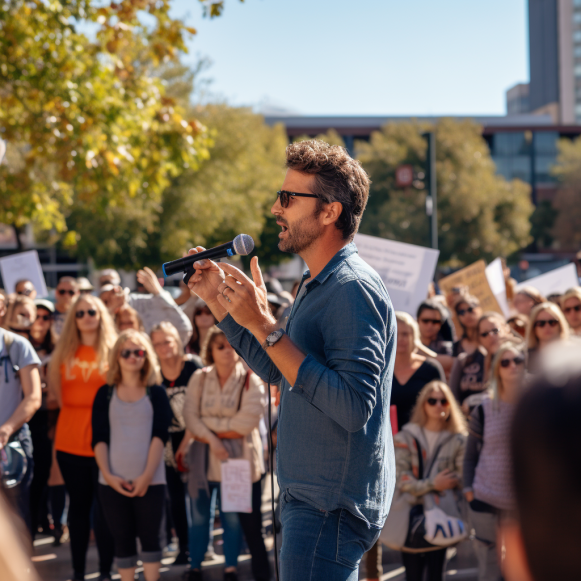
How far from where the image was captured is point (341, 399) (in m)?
2.15

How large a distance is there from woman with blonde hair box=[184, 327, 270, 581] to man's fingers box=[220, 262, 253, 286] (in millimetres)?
3165

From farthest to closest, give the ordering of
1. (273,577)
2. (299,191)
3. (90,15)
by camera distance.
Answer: (90,15) → (273,577) → (299,191)

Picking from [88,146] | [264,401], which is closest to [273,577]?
[264,401]

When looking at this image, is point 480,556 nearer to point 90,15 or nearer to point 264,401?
point 264,401

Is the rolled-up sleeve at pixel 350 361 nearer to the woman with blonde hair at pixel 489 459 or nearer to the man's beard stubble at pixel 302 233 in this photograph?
the man's beard stubble at pixel 302 233

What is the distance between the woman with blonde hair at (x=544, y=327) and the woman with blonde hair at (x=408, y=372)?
0.77 m

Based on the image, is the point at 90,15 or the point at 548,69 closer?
the point at 90,15

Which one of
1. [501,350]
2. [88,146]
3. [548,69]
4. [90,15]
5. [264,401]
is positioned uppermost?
[548,69]

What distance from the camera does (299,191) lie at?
2496 mm

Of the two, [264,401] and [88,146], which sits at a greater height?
[88,146]

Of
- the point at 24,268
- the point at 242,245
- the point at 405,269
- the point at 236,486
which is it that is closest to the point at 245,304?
the point at 242,245

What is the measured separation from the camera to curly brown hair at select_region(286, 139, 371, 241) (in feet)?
8.11

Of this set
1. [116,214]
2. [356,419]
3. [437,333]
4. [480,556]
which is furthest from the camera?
[116,214]

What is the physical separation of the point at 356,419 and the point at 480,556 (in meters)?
3.26
